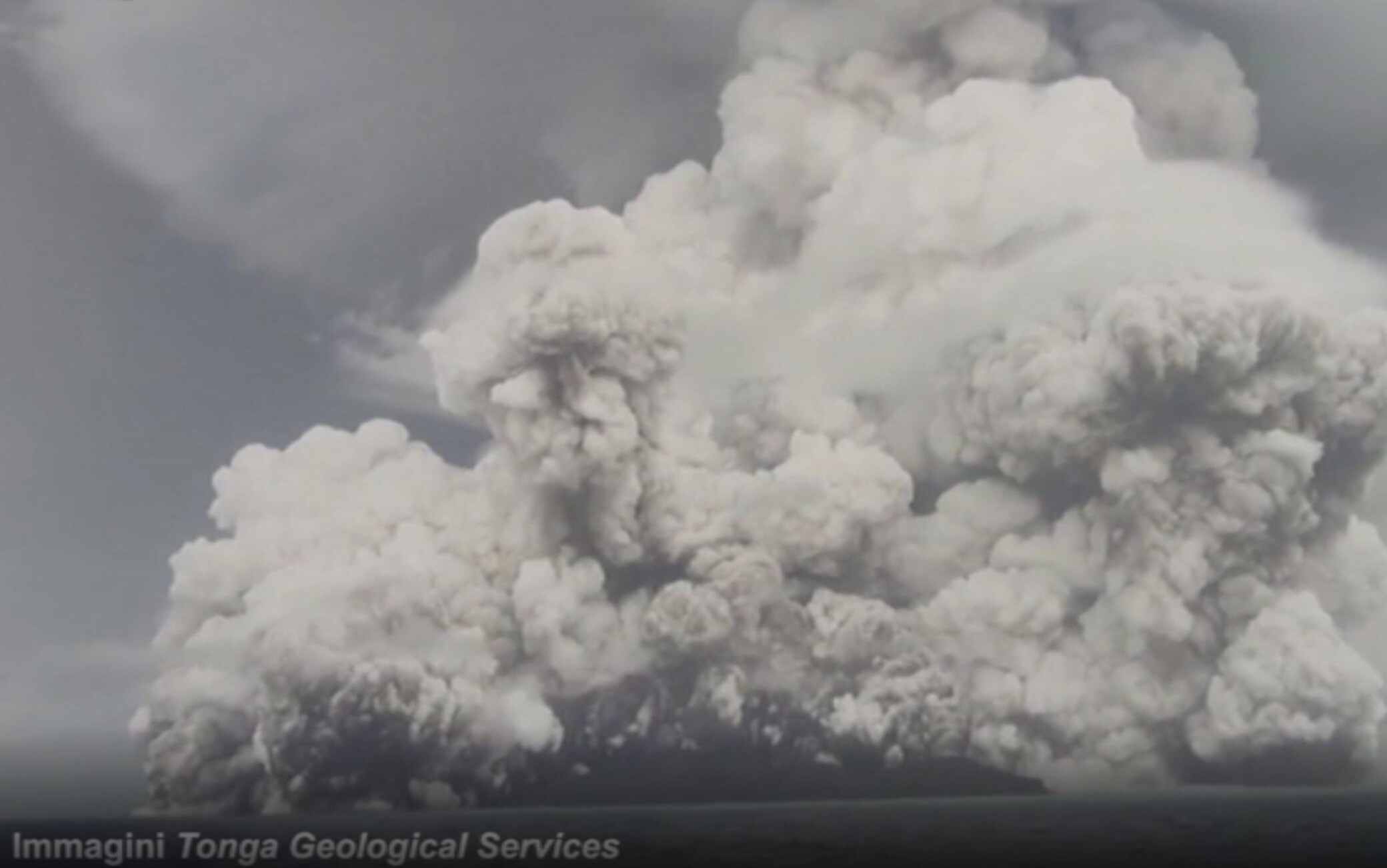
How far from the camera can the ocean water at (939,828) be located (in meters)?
8.72

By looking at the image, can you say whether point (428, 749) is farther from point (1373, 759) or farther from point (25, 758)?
point (1373, 759)

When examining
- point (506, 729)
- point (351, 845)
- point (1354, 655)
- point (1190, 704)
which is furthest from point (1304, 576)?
point (351, 845)

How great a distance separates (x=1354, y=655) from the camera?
973 centimetres

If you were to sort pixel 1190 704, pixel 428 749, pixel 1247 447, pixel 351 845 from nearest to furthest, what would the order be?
pixel 351 845
pixel 428 749
pixel 1190 704
pixel 1247 447

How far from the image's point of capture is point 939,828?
429 inches

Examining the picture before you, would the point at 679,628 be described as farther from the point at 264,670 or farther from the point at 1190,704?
the point at 1190,704

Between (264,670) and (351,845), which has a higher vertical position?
(264,670)

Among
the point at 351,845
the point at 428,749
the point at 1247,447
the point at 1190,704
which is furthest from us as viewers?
the point at 1247,447

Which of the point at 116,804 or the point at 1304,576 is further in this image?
the point at 1304,576

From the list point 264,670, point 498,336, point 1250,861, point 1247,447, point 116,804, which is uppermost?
point 498,336

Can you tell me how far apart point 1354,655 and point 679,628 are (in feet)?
15.3

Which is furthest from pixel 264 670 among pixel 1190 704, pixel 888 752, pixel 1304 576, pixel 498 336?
pixel 1304 576

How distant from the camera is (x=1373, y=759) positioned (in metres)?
9.73

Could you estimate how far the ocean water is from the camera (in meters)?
8.72
